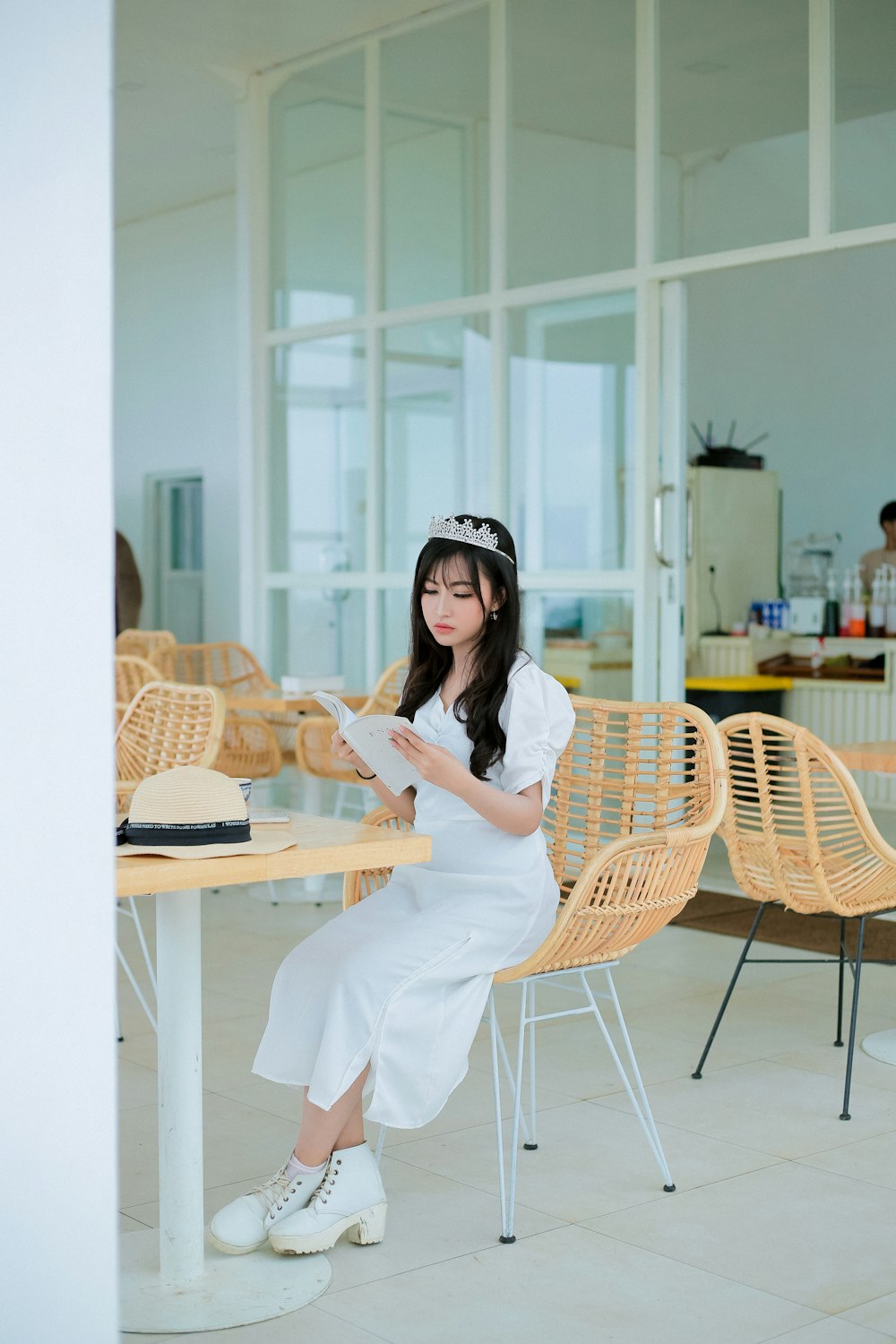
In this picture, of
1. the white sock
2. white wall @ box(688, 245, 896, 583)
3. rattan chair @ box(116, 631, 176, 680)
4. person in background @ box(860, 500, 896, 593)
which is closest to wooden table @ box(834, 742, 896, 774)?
the white sock

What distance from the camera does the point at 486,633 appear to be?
2.84 metres

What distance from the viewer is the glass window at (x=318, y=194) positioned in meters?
7.19

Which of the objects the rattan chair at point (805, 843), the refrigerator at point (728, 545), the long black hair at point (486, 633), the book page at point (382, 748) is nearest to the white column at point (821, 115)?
the rattan chair at point (805, 843)

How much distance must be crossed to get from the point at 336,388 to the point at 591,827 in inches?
174

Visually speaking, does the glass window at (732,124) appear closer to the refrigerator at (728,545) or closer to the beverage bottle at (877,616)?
the refrigerator at (728,545)

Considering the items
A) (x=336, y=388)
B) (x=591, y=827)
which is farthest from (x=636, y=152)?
(x=591, y=827)

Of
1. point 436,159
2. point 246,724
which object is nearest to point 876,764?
point 246,724

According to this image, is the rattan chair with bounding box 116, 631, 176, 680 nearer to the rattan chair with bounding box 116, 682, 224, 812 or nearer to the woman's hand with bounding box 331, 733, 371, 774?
the rattan chair with bounding box 116, 682, 224, 812

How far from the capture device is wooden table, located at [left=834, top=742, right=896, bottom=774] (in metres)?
3.65

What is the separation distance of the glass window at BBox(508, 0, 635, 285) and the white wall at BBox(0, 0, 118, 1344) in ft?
16.0

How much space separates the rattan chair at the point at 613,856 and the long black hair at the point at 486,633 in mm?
281

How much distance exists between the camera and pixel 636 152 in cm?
592

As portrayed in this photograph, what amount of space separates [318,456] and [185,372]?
3.84 m

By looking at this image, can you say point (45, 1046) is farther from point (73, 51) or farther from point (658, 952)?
point (658, 952)
